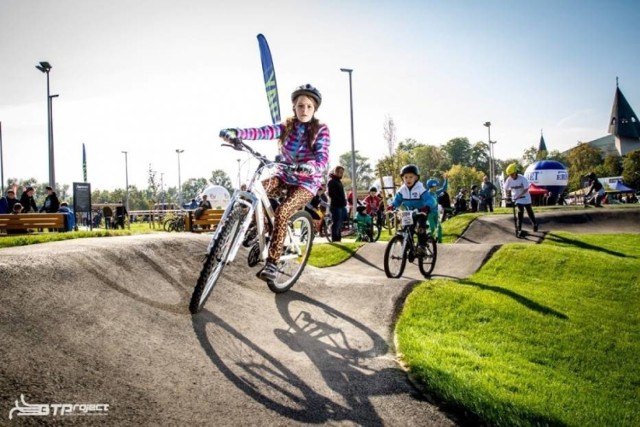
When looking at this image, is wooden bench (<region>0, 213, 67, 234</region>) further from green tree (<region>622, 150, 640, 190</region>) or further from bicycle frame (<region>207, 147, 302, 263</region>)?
green tree (<region>622, 150, 640, 190</region>)

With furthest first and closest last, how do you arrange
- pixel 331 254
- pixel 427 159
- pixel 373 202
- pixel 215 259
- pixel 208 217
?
pixel 427 159
pixel 208 217
pixel 373 202
pixel 331 254
pixel 215 259

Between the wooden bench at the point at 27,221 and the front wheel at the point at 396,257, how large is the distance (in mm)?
10413

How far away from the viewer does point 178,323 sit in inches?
145

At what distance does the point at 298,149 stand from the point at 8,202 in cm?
1500

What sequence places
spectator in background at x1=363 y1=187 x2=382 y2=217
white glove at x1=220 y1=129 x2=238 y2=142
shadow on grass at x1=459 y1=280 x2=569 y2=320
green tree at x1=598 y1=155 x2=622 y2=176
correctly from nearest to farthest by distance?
white glove at x1=220 y1=129 x2=238 y2=142
shadow on grass at x1=459 y1=280 x2=569 y2=320
spectator in background at x1=363 y1=187 x2=382 y2=217
green tree at x1=598 y1=155 x2=622 y2=176

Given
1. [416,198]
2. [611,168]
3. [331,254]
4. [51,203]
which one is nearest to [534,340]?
[416,198]

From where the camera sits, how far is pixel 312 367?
Result: 328 cm

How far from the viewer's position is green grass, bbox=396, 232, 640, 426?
10.7ft

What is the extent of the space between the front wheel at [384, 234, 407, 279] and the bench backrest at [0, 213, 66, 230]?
10413 mm

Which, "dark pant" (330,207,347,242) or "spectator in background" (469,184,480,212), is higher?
"spectator in background" (469,184,480,212)

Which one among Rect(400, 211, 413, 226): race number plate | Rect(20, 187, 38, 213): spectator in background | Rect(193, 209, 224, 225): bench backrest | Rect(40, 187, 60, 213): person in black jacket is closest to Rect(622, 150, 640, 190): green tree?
Rect(193, 209, 224, 225): bench backrest

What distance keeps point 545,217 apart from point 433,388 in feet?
54.7

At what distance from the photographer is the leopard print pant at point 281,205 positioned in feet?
15.3

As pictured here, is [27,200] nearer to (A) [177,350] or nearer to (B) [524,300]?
(A) [177,350]
